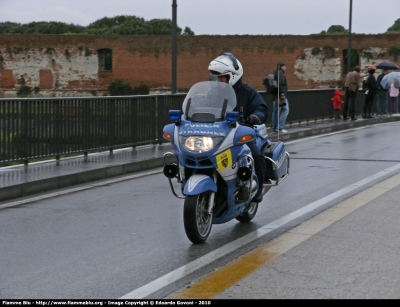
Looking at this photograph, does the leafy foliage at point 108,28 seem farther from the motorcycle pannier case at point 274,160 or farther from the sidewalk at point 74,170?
the motorcycle pannier case at point 274,160

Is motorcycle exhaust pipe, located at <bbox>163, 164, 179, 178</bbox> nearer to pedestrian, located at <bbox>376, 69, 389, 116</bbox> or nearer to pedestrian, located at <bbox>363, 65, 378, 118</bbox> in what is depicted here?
pedestrian, located at <bbox>363, 65, 378, 118</bbox>

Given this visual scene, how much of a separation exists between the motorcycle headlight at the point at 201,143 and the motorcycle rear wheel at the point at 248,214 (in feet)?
4.33

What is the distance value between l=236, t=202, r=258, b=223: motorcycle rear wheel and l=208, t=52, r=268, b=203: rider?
363 mm

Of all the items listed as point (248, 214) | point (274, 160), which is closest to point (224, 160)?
point (274, 160)

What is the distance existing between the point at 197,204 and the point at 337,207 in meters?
2.75

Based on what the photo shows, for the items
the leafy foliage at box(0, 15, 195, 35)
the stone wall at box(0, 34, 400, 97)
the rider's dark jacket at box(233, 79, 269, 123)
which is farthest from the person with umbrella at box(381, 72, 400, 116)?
the leafy foliage at box(0, 15, 195, 35)

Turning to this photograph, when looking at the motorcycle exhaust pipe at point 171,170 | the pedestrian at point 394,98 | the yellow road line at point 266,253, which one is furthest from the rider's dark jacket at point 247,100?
the pedestrian at point 394,98

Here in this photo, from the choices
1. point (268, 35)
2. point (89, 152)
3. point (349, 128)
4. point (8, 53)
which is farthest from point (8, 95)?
point (89, 152)

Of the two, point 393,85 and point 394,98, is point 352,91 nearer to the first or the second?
point 393,85

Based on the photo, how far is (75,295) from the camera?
18.3ft

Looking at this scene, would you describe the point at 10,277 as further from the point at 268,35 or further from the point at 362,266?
the point at 268,35

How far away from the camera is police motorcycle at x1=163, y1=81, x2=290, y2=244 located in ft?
23.5

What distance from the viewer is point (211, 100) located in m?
7.50

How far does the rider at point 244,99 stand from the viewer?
782 centimetres
